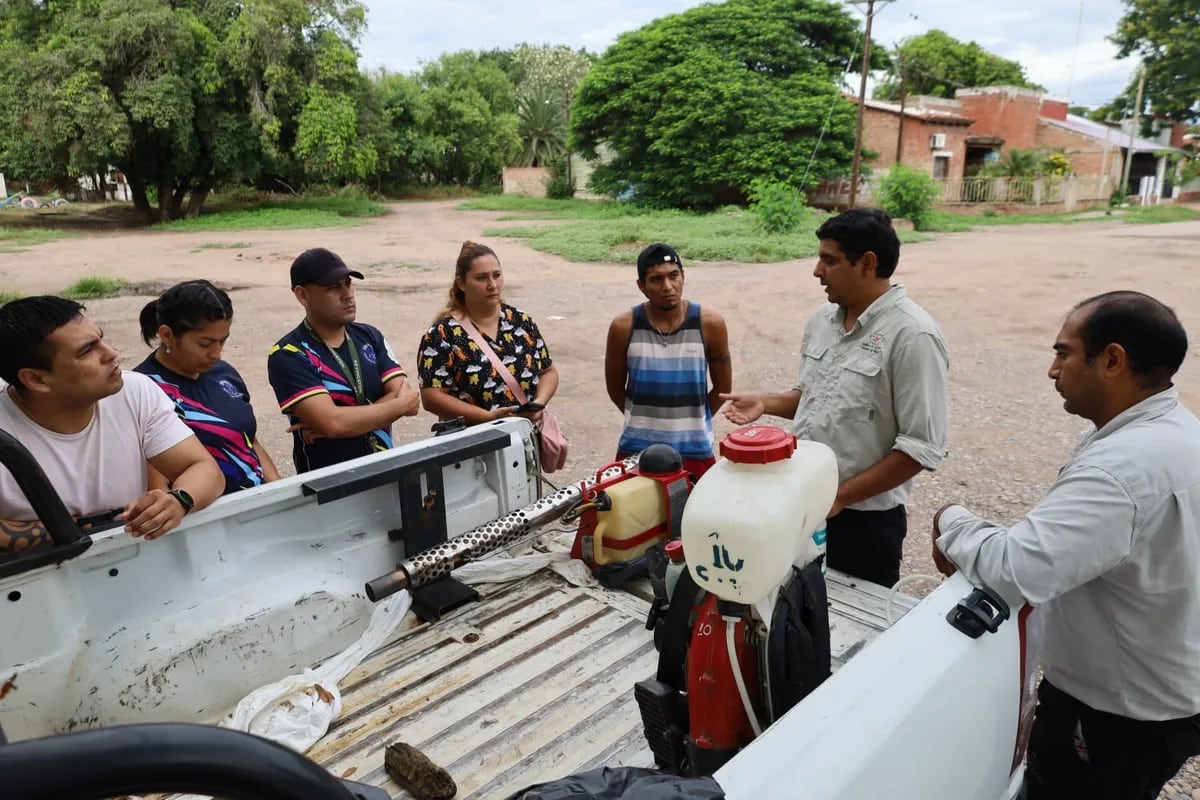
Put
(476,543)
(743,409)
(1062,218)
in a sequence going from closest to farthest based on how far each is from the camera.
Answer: (476,543) → (743,409) → (1062,218)

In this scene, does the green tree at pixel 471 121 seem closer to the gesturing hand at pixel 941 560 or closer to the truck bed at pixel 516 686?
the truck bed at pixel 516 686

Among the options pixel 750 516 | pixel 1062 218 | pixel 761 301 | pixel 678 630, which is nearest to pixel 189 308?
pixel 678 630

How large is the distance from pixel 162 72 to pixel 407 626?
83.9ft

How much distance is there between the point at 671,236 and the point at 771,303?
324 inches

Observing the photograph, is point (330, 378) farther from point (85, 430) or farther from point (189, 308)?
point (85, 430)

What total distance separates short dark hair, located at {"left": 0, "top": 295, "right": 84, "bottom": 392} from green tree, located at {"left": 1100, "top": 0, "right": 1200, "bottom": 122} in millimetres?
40380

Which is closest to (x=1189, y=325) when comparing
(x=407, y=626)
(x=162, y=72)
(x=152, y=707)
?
(x=407, y=626)

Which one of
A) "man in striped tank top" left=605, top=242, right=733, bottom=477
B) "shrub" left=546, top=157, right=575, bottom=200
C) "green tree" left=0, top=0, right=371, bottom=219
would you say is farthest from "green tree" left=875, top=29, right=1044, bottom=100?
"man in striped tank top" left=605, top=242, right=733, bottom=477

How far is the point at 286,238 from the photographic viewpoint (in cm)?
2177

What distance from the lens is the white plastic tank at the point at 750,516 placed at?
1393mm

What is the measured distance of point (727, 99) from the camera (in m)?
26.2

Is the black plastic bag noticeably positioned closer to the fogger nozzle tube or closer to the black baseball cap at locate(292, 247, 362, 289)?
the fogger nozzle tube

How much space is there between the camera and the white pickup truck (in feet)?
4.58

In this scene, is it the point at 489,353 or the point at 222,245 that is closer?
the point at 489,353
